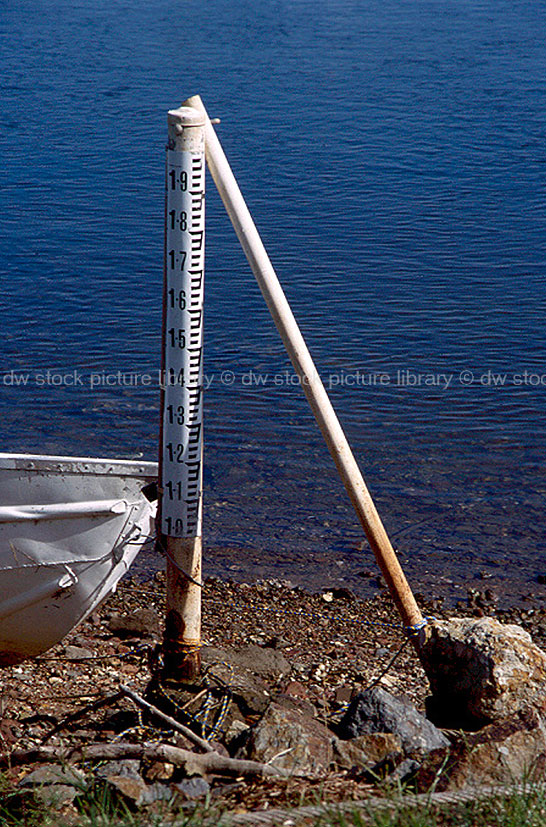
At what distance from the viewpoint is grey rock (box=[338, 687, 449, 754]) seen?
14.8ft

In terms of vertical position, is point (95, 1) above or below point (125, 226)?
above

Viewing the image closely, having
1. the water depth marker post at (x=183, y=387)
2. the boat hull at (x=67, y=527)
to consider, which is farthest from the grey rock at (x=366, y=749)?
the boat hull at (x=67, y=527)

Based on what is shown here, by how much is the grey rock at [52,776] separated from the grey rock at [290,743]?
773mm

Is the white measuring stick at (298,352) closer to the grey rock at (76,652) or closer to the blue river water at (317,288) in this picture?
the grey rock at (76,652)

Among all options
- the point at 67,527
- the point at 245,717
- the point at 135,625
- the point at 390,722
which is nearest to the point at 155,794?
the point at 245,717

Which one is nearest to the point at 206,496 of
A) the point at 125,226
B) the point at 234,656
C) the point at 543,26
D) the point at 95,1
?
the point at 234,656

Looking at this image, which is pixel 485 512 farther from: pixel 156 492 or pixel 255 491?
pixel 156 492

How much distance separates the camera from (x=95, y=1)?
129 ft

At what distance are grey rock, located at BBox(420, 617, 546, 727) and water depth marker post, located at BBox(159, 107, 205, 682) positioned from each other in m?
1.30

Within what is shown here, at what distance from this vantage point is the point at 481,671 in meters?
4.89

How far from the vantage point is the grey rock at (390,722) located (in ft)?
14.8

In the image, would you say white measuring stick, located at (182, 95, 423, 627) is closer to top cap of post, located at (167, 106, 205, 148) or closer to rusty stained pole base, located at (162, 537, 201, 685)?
top cap of post, located at (167, 106, 205, 148)

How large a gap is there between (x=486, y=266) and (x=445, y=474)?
6.54m
